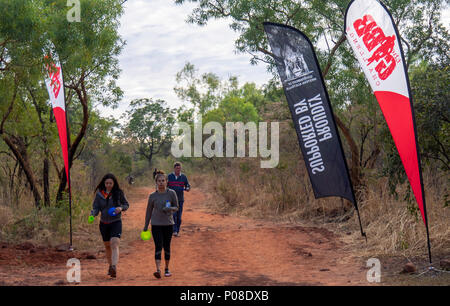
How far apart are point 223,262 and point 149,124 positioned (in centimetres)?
4628

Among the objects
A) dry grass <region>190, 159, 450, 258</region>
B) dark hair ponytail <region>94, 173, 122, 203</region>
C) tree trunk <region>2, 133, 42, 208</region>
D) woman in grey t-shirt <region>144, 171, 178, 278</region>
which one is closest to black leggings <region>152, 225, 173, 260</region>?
woman in grey t-shirt <region>144, 171, 178, 278</region>

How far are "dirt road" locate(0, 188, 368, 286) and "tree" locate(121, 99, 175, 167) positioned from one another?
Answer: 41.1 m

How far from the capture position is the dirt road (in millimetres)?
7156

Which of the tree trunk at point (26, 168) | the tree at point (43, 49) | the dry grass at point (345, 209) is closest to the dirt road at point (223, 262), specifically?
the dry grass at point (345, 209)

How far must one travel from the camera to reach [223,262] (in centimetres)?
916

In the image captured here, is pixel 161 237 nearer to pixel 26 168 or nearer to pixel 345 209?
pixel 26 168

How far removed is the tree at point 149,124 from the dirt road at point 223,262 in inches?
1618

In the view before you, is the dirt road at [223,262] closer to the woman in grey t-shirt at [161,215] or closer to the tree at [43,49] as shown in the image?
the woman in grey t-shirt at [161,215]

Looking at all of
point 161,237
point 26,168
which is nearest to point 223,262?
point 161,237

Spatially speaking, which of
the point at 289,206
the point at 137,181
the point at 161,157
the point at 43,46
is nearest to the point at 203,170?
the point at 137,181

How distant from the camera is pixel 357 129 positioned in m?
15.2

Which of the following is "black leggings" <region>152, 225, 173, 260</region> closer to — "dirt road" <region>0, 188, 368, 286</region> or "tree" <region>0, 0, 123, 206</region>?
"dirt road" <region>0, 188, 368, 286</region>

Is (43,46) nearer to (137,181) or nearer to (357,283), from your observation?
(357,283)

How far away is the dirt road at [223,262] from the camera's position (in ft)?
23.5
